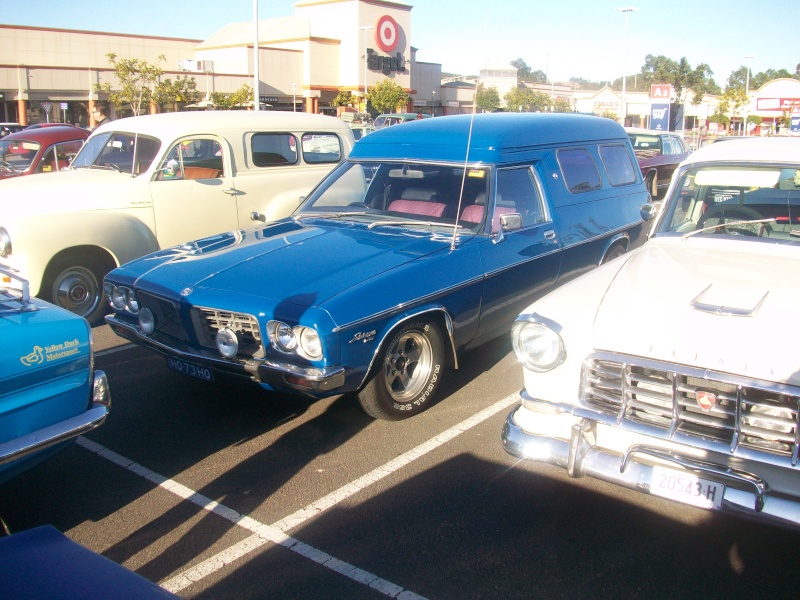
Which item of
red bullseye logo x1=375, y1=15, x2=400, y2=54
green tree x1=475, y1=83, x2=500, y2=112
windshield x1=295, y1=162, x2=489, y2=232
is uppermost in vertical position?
red bullseye logo x1=375, y1=15, x2=400, y2=54

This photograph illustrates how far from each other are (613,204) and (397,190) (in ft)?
7.82

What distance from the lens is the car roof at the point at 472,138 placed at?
585 centimetres

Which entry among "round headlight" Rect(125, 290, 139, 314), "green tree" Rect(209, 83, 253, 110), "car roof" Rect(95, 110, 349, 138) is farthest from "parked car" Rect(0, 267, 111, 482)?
"green tree" Rect(209, 83, 253, 110)

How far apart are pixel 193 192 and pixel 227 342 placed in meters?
4.27

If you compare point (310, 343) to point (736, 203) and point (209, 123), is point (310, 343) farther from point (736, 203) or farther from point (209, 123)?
point (209, 123)

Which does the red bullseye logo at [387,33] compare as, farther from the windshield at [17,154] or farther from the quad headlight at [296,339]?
the quad headlight at [296,339]

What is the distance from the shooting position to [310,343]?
426cm

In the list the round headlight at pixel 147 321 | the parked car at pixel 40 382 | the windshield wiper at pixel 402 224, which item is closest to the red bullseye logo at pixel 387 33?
the windshield wiper at pixel 402 224

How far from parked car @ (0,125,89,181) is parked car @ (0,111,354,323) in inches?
118

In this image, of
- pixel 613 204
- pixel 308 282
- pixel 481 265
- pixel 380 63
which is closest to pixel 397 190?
pixel 481 265

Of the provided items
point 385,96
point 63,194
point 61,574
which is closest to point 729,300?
point 61,574

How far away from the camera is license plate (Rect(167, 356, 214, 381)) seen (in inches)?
182

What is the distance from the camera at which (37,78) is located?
38125mm

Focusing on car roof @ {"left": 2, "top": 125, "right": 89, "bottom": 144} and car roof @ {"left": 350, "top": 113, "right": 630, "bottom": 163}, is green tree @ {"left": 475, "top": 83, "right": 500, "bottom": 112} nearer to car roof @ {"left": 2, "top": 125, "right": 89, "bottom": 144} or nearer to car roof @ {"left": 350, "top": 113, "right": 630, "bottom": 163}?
car roof @ {"left": 350, "top": 113, "right": 630, "bottom": 163}
